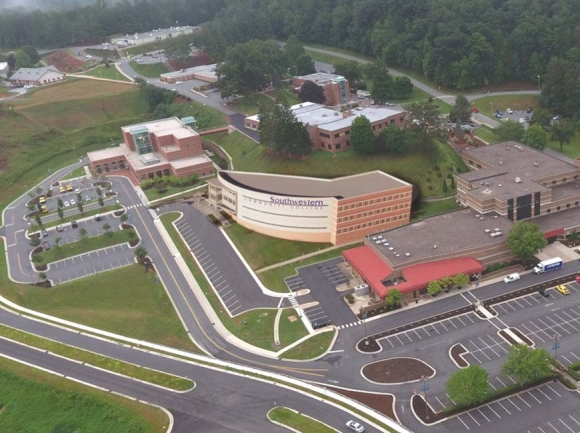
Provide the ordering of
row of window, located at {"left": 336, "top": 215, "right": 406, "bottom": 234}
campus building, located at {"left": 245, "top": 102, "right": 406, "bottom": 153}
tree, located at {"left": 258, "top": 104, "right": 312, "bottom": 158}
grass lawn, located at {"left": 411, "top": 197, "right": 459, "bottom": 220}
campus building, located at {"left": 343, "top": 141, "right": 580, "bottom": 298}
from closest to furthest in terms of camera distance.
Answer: campus building, located at {"left": 343, "top": 141, "right": 580, "bottom": 298}
row of window, located at {"left": 336, "top": 215, "right": 406, "bottom": 234}
grass lawn, located at {"left": 411, "top": 197, "right": 459, "bottom": 220}
tree, located at {"left": 258, "top": 104, "right": 312, "bottom": 158}
campus building, located at {"left": 245, "top": 102, "right": 406, "bottom": 153}

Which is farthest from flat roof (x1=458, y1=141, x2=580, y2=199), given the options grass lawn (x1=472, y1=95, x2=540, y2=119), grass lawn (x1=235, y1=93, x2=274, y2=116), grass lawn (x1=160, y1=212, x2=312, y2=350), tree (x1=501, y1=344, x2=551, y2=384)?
grass lawn (x1=235, y1=93, x2=274, y2=116)

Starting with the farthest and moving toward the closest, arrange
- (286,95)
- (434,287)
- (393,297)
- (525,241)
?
1. (286,95)
2. (525,241)
3. (434,287)
4. (393,297)

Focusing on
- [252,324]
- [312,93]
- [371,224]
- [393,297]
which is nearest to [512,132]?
[371,224]

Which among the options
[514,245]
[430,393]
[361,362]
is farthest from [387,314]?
[514,245]

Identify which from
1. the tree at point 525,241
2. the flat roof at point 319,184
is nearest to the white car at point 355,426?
the tree at point 525,241

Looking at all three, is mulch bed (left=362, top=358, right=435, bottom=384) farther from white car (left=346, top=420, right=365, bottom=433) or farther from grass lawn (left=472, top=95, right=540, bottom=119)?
grass lawn (left=472, top=95, right=540, bottom=119)

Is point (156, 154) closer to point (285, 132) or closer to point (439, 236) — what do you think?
point (285, 132)
